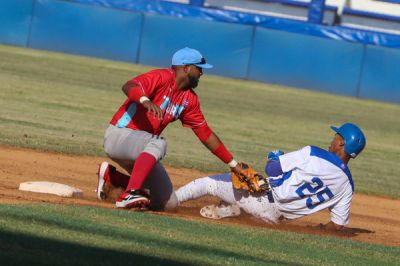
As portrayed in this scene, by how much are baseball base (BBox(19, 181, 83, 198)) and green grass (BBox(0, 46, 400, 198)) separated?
3072 millimetres

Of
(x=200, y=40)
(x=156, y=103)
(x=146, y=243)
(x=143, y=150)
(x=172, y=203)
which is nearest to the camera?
(x=146, y=243)

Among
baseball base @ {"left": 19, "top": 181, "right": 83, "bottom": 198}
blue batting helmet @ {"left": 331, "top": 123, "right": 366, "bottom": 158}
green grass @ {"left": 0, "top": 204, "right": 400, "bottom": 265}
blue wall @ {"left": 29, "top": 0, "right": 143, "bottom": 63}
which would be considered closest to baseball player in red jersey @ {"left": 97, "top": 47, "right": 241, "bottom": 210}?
baseball base @ {"left": 19, "top": 181, "right": 83, "bottom": 198}

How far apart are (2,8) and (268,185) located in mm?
20267

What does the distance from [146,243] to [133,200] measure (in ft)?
5.10

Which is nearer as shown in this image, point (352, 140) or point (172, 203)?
point (352, 140)

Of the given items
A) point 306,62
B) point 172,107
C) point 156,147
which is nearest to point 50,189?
point 156,147

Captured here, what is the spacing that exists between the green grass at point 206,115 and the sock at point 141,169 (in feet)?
13.1

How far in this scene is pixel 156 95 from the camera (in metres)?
8.23

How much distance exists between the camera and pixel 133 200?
7.96 m

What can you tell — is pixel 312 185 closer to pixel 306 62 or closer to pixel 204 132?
pixel 204 132

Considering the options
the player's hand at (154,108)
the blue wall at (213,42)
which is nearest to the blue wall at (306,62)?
the blue wall at (213,42)

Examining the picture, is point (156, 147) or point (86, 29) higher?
point (156, 147)

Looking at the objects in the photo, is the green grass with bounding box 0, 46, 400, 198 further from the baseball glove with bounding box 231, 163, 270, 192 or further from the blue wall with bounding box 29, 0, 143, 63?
the baseball glove with bounding box 231, 163, 270, 192

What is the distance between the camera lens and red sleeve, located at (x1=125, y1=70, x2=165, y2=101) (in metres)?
7.89
